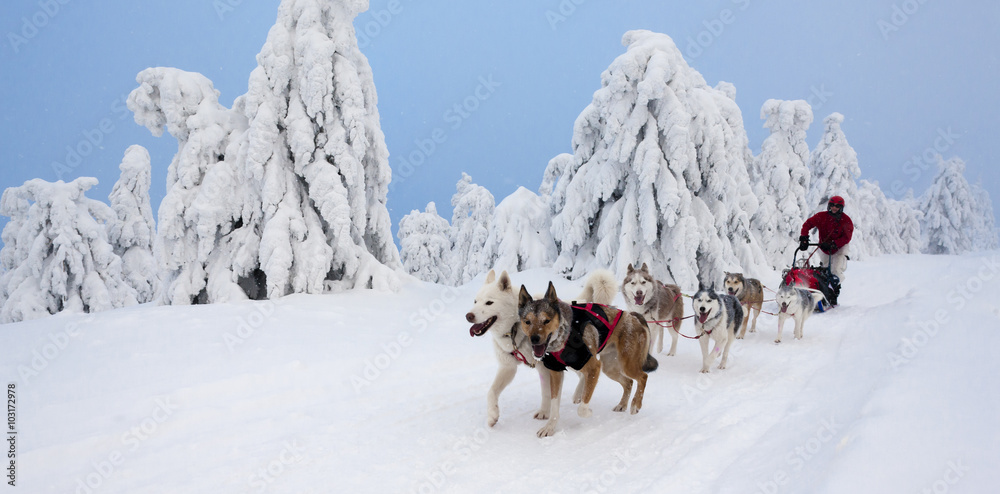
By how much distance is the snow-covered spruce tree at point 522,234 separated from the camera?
16906 millimetres

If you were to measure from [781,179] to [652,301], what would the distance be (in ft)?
68.7

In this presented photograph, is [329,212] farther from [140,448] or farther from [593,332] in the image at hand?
[593,332]

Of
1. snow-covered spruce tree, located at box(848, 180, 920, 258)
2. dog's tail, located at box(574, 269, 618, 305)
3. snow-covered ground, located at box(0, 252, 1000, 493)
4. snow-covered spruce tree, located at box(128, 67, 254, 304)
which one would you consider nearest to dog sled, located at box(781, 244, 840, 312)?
snow-covered ground, located at box(0, 252, 1000, 493)

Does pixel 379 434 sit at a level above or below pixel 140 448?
below

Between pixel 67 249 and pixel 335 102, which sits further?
pixel 67 249

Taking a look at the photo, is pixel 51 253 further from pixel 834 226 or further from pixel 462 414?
pixel 834 226

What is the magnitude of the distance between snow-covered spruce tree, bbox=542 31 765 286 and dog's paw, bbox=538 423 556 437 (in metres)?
9.02

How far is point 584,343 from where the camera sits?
4082mm

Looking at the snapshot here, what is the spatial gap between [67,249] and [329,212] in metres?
13.5

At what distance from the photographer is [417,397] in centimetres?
517

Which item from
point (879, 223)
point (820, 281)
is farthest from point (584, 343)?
point (879, 223)

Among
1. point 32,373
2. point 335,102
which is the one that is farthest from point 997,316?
point 335,102

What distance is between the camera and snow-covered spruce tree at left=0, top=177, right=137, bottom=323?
1688cm

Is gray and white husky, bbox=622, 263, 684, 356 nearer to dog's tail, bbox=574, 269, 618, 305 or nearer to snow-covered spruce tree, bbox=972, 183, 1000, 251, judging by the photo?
dog's tail, bbox=574, 269, 618, 305
